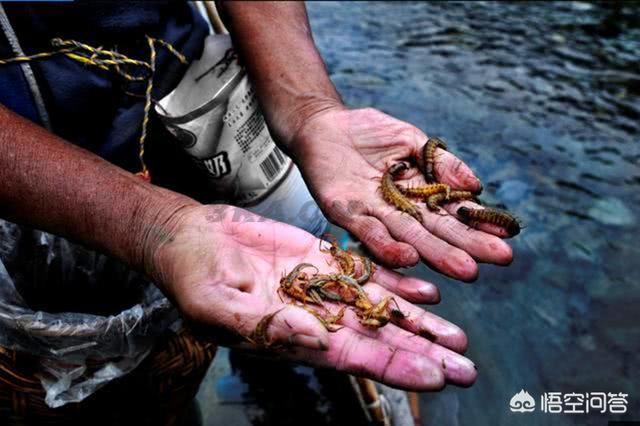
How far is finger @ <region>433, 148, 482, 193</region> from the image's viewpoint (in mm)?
3254

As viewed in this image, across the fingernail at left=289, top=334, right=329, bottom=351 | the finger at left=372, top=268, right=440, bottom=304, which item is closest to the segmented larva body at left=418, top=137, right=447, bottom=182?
the finger at left=372, top=268, right=440, bottom=304

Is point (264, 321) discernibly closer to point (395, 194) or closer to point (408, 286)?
point (408, 286)

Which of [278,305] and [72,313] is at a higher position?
[278,305]

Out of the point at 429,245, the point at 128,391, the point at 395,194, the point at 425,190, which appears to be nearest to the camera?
the point at 429,245

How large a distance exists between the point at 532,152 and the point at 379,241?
456 cm

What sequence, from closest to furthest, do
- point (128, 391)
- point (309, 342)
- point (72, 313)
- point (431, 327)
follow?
point (309, 342) → point (431, 327) → point (72, 313) → point (128, 391)

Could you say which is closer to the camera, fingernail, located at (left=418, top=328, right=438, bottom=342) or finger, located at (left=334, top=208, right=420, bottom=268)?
fingernail, located at (left=418, top=328, right=438, bottom=342)

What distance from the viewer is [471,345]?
4.83 m

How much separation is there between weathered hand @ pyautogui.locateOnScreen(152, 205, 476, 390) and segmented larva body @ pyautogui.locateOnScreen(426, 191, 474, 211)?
1.67 feet

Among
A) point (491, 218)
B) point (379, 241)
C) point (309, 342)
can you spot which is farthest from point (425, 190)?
point (309, 342)

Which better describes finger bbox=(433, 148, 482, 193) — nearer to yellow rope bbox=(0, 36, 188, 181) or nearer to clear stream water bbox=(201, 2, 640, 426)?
yellow rope bbox=(0, 36, 188, 181)

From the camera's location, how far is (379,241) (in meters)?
2.97

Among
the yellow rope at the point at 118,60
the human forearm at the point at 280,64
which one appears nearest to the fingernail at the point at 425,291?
the human forearm at the point at 280,64

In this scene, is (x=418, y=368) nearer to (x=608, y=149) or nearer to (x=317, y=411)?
(x=317, y=411)
